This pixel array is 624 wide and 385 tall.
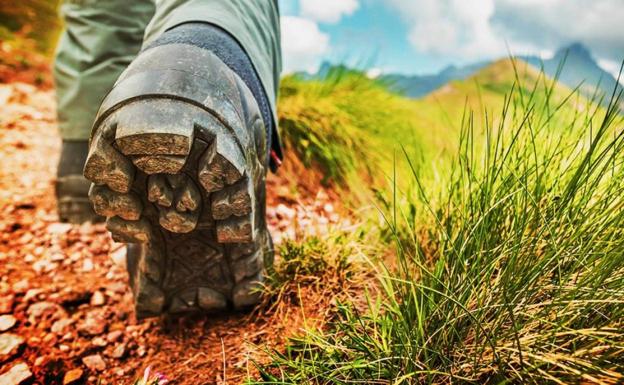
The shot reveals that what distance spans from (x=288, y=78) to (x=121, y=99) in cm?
212

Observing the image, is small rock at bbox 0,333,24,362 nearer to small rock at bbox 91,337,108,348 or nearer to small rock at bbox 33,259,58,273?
small rock at bbox 91,337,108,348

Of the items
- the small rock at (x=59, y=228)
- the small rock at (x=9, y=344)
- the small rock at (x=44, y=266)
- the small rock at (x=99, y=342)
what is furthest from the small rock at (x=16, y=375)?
the small rock at (x=59, y=228)

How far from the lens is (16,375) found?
3.05 ft

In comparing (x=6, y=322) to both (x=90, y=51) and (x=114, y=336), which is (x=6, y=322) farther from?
(x=90, y=51)

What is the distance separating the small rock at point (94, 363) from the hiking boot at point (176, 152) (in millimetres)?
315

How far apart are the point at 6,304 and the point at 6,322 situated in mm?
88

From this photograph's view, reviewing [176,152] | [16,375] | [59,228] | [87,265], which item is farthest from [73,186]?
[176,152]

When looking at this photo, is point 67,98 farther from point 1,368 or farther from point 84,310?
point 1,368

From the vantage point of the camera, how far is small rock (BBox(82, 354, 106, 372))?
1014 mm

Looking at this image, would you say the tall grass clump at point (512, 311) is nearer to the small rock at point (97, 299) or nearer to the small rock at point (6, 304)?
the small rock at point (97, 299)

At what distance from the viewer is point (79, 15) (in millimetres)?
1615

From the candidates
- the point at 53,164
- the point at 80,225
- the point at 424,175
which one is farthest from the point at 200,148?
the point at 53,164

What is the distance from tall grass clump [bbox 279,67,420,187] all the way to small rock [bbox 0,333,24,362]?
1417mm

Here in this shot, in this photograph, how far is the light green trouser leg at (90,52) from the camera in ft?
5.28
